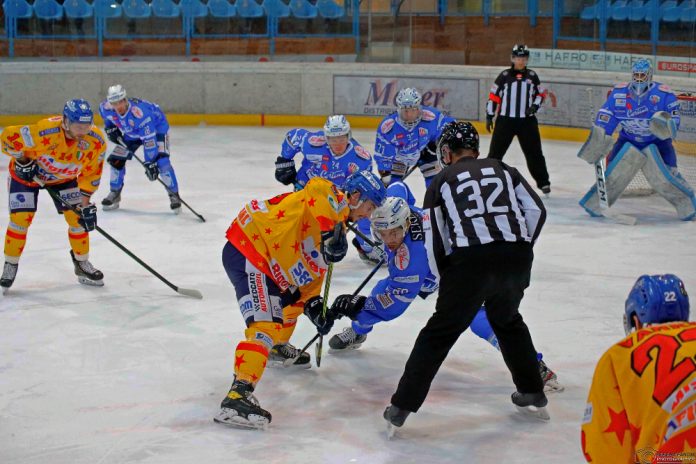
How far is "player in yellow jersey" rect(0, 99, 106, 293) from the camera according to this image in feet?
18.3

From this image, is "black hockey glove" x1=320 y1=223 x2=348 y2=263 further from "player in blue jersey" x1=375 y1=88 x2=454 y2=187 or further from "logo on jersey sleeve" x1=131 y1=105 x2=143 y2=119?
"logo on jersey sleeve" x1=131 y1=105 x2=143 y2=119

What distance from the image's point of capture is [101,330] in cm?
523

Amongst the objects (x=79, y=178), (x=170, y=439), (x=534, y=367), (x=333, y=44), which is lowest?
(x=170, y=439)

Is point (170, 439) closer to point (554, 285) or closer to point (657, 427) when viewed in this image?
point (657, 427)

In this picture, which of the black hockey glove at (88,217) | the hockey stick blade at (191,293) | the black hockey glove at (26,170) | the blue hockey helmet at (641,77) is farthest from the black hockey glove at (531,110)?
the black hockey glove at (26,170)

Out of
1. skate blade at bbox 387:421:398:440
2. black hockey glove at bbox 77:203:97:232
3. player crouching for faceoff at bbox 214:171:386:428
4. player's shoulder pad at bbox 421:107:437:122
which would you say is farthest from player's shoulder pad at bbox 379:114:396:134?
skate blade at bbox 387:421:398:440

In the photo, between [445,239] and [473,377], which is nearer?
[445,239]

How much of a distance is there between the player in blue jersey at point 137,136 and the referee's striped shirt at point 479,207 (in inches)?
183

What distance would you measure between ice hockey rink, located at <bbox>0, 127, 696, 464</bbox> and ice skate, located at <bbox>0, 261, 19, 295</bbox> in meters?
0.10

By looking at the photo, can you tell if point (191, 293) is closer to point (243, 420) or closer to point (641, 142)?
point (243, 420)

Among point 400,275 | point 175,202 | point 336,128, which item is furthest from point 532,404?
point 175,202

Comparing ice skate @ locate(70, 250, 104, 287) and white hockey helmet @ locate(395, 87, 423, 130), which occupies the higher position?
white hockey helmet @ locate(395, 87, 423, 130)

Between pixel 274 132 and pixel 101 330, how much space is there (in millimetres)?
7116

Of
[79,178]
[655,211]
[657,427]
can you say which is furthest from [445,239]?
[655,211]
